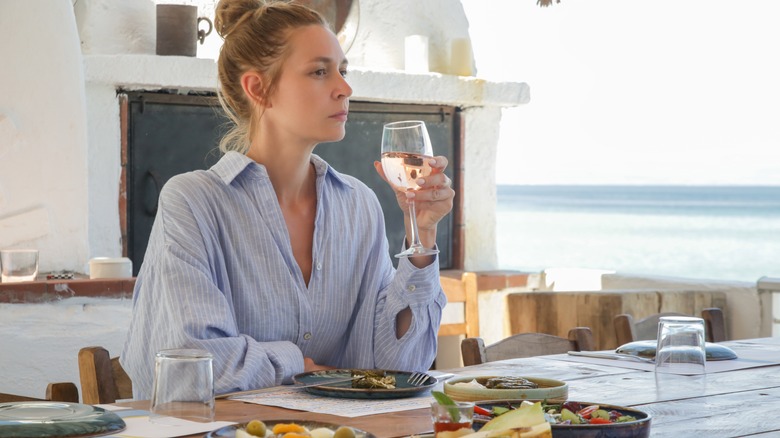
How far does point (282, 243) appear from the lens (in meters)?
2.27

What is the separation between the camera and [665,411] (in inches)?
68.4

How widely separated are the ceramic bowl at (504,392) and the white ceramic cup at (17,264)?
2.53 m

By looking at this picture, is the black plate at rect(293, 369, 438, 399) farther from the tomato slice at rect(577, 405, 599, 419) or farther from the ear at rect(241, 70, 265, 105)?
the ear at rect(241, 70, 265, 105)

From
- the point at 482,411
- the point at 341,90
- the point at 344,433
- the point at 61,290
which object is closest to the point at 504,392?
the point at 482,411

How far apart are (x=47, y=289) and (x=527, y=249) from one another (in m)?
30.2

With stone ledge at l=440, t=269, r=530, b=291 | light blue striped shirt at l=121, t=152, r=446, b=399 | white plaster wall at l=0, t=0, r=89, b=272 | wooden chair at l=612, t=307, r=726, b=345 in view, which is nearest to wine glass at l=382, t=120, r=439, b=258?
light blue striped shirt at l=121, t=152, r=446, b=399

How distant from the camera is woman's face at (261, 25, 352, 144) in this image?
7.41ft

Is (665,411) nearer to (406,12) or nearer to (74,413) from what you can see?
(74,413)

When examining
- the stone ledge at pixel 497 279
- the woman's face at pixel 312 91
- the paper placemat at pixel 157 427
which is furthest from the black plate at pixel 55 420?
the stone ledge at pixel 497 279

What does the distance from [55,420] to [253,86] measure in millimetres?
1085

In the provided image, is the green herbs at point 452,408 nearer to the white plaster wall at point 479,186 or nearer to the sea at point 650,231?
the white plaster wall at point 479,186

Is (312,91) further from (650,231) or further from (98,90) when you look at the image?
(650,231)

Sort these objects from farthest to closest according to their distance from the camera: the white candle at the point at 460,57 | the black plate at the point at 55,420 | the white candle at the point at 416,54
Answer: the white candle at the point at 460,57 < the white candle at the point at 416,54 < the black plate at the point at 55,420

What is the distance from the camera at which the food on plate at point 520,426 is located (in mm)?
1181
